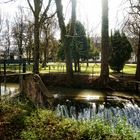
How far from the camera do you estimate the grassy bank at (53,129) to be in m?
7.12

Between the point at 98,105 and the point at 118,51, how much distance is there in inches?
588

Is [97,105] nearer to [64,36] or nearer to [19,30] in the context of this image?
[64,36]

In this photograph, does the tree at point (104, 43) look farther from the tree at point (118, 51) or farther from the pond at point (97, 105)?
the tree at point (118, 51)

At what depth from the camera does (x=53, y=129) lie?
7.68m

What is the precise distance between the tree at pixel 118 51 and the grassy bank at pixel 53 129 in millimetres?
23505

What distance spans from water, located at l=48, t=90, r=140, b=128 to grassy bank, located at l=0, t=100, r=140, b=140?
476 cm

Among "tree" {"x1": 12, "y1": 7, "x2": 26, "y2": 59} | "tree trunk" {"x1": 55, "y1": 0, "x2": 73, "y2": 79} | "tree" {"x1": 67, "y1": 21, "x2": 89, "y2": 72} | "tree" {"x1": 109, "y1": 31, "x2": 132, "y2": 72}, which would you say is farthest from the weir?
"tree" {"x1": 12, "y1": 7, "x2": 26, "y2": 59}

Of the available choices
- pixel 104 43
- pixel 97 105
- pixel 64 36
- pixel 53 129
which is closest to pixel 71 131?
pixel 53 129

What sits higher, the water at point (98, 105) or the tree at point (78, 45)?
the tree at point (78, 45)

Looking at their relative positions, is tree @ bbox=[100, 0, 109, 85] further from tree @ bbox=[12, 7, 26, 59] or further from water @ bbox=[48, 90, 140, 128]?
tree @ bbox=[12, 7, 26, 59]

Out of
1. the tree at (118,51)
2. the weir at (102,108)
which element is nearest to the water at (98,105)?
the weir at (102,108)

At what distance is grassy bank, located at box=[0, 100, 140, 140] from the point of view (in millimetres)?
7117

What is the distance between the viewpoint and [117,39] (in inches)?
1257

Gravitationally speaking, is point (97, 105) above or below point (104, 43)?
below
